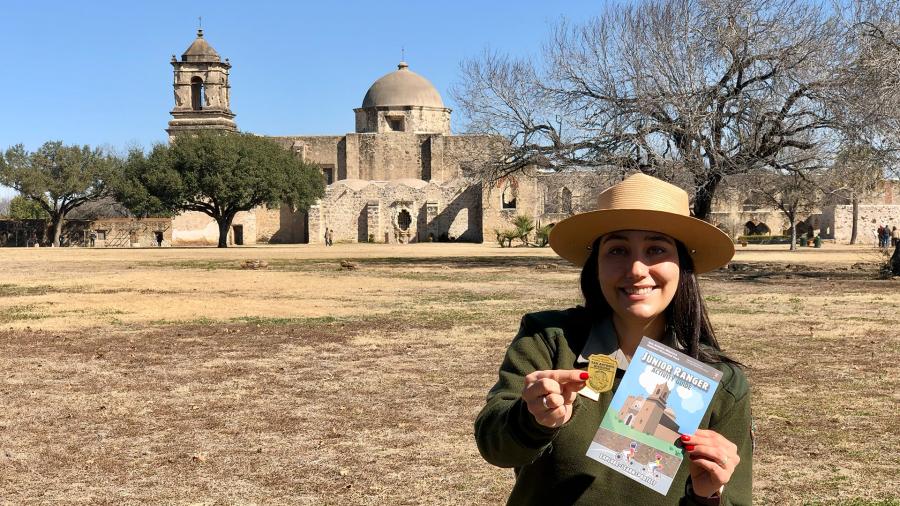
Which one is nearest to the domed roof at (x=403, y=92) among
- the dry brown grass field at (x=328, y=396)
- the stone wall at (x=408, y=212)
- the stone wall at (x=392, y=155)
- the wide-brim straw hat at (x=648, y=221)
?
the stone wall at (x=392, y=155)

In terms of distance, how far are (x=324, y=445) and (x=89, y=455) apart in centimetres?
119

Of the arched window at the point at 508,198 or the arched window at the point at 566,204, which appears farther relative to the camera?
the arched window at the point at 508,198

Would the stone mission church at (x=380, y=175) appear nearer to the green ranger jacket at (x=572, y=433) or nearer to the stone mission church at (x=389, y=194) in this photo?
the stone mission church at (x=389, y=194)

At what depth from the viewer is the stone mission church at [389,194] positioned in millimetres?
53156

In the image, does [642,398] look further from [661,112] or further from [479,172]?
[479,172]

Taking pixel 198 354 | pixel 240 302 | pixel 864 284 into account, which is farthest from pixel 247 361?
pixel 864 284

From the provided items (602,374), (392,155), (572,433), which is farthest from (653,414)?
(392,155)

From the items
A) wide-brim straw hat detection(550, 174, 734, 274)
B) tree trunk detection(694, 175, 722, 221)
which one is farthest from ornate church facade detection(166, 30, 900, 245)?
wide-brim straw hat detection(550, 174, 734, 274)

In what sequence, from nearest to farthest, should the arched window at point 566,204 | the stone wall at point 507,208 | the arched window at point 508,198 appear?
1. the arched window at point 566,204
2. the stone wall at point 507,208
3. the arched window at point 508,198

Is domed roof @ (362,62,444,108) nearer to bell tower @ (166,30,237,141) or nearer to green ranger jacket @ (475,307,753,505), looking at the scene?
bell tower @ (166,30,237,141)

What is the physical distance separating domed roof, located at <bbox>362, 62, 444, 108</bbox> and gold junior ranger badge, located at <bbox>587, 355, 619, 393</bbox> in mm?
58066

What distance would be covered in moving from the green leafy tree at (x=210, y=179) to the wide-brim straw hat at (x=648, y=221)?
4246cm

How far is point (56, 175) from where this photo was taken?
54.8 m

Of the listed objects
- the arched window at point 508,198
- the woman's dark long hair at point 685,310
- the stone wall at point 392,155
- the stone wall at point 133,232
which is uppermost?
the stone wall at point 392,155
